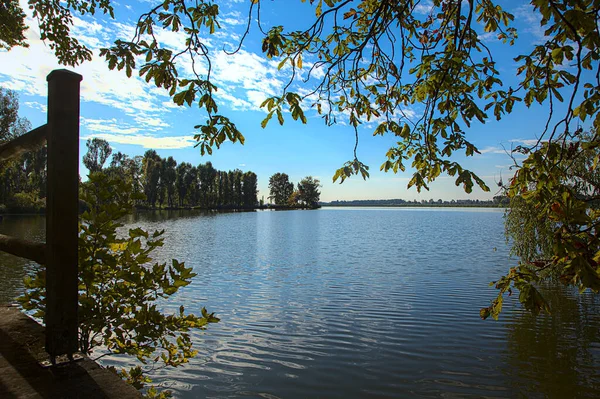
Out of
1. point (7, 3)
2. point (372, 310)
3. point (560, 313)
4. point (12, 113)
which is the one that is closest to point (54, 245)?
point (7, 3)

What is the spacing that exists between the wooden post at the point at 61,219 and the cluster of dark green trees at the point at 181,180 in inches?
3282

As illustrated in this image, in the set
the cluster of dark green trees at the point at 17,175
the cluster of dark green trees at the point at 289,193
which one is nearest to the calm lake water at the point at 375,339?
the cluster of dark green trees at the point at 17,175

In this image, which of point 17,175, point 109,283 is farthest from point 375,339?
point 17,175

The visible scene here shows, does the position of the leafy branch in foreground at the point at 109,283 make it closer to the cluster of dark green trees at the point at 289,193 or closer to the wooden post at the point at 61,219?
the wooden post at the point at 61,219

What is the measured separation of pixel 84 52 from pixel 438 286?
12050 mm

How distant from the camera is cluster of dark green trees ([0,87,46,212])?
3941 centimetres

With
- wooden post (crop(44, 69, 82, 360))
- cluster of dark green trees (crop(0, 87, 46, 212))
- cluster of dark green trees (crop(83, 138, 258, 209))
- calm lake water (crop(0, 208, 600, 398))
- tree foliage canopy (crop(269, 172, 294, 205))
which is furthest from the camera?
tree foliage canopy (crop(269, 172, 294, 205))

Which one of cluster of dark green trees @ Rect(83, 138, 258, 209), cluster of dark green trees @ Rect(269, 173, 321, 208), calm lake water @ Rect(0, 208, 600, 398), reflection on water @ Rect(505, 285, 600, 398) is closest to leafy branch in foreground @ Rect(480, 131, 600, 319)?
calm lake water @ Rect(0, 208, 600, 398)

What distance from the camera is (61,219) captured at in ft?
6.63

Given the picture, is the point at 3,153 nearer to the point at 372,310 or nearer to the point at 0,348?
the point at 0,348

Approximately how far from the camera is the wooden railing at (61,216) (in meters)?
1.99

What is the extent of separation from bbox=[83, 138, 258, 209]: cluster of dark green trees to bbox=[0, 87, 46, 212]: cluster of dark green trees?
469 inches

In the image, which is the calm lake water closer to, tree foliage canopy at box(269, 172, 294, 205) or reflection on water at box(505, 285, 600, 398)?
reflection on water at box(505, 285, 600, 398)

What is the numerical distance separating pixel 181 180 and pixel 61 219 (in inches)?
4115
